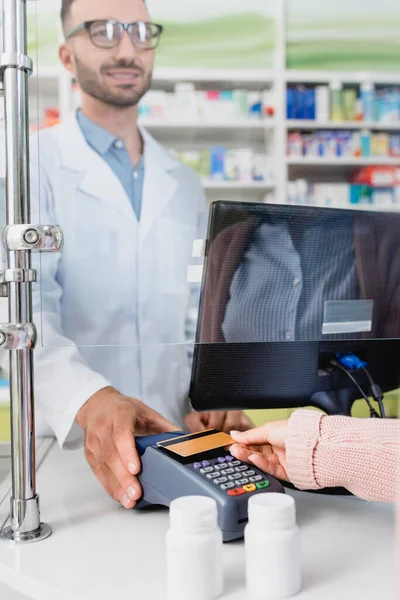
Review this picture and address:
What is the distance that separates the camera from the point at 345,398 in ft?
3.64

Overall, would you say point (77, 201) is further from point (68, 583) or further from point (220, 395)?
point (68, 583)

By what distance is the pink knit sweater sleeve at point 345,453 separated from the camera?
82cm

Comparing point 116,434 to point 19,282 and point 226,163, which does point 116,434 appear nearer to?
point 19,282

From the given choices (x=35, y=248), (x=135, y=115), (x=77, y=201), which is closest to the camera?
(x=35, y=248)

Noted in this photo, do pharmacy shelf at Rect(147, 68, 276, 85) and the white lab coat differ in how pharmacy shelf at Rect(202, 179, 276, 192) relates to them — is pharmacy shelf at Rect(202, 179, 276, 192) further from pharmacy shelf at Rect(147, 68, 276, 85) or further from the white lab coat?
pharmacy shelf at Rect(147, 68, 276, 85)

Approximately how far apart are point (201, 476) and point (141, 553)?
0.40 ft

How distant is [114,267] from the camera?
1.36 meters

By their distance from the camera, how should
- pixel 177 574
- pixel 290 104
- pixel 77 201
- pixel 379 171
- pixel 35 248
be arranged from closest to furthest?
pixel 177 574 < pixel 35 248 < pixel 77 201 < pixel 290 104 < pixel 379 171

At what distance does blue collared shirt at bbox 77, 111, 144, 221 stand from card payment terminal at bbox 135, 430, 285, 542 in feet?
1.95

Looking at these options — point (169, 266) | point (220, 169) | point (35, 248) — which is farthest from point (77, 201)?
point (35, 248)

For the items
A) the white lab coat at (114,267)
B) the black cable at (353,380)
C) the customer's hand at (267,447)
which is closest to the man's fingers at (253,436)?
the customer's hand at (267,447)

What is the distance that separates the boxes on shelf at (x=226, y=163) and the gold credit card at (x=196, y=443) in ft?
2.07

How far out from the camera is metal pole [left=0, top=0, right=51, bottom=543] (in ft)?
2.73

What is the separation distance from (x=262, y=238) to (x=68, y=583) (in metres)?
0.64
